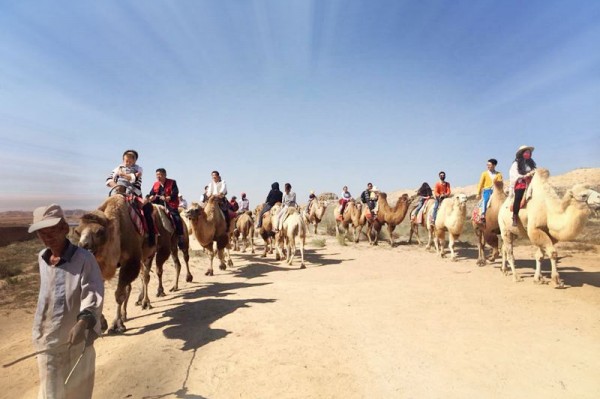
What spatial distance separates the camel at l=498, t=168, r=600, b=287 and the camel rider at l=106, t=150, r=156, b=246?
27.4 feet

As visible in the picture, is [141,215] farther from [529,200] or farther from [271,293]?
[529,200]

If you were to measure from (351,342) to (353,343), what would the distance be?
4 centimetres

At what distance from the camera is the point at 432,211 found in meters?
13.3

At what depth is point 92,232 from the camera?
395 cm

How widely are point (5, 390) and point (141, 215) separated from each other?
9.92ft

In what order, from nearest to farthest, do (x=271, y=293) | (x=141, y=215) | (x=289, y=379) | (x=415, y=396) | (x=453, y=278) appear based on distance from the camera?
(x=415, y=396) → (x=289, y=379) → (x=141, y=215) → (x=271, y=293) → (x=453, y=278)

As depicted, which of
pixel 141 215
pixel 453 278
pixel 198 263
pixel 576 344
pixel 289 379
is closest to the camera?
pixel 289 379

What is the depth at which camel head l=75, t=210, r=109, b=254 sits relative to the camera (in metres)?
3.87

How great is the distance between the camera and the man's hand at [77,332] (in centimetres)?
238

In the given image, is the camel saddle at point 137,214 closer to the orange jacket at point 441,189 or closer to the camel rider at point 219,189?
the camel rider at point 219,189

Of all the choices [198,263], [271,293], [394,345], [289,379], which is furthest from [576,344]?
[198,263]

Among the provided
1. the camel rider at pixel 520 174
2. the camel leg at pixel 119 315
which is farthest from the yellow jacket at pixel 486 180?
the camel leg at pixel 119 315

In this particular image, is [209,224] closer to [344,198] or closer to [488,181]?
[488,181]

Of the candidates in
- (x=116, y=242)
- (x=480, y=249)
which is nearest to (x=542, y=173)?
(x=480, y=249)
